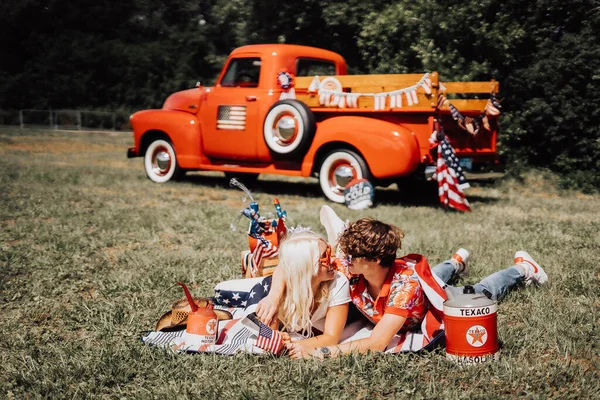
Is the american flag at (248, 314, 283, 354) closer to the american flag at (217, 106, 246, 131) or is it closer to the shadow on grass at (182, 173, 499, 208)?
the shadow on grass at (182, 173, 499, 208)

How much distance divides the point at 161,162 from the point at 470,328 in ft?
26.0

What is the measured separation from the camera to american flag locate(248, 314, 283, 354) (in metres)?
2.82

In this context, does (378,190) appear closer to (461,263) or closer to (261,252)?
(461,263)

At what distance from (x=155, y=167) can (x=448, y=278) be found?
7024 millimetres

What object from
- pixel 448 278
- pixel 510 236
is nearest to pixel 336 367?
pixel 448 278

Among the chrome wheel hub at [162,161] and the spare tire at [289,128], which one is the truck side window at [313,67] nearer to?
the spare tire at [289,128]

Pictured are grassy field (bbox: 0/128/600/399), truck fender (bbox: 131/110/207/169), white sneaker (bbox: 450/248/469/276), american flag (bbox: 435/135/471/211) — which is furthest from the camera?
truck fender (bbox: 131/110/207/169)

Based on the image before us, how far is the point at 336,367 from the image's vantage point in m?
2.74

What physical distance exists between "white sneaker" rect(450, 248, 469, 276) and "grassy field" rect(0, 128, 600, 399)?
10 centimetres

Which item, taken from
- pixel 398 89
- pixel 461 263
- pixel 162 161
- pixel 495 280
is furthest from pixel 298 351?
pixel 162 161

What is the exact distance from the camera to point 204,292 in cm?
403

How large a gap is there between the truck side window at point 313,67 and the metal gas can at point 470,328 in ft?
22.0

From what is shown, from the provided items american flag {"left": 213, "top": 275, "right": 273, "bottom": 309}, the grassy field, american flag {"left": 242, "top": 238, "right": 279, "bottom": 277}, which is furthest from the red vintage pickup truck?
american flag {"left": 213, "top": 275, "right": 273, "bottom": 309}

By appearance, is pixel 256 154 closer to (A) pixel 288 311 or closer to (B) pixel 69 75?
(A) pixel 288 311
